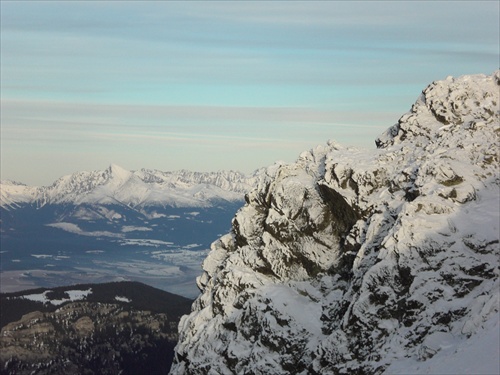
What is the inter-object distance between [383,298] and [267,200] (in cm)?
2735

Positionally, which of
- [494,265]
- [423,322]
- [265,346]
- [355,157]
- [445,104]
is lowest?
[265,346]

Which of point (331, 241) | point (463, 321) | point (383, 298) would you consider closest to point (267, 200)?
point (331, 241)

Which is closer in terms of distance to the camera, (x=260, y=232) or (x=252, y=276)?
(x=252, y=276)

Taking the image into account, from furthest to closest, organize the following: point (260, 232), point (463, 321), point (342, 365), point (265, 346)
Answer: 1. point (260, 232)
2. point (265, 346)
3. point (342, 365)
4. point (463, 321)

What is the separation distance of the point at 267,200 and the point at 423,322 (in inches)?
1233

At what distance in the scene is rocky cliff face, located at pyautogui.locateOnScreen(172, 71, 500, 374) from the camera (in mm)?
73875

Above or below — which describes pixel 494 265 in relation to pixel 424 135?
below

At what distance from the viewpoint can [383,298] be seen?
7531 centimetres

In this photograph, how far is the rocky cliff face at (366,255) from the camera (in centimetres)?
7388

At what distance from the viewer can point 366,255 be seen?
81.1 metres

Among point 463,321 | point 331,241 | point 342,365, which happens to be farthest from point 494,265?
point 331,241

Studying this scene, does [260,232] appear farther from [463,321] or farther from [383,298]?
[463,321]

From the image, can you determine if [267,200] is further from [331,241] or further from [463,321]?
[463,321]

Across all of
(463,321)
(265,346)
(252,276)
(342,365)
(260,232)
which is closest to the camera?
(463,321)
